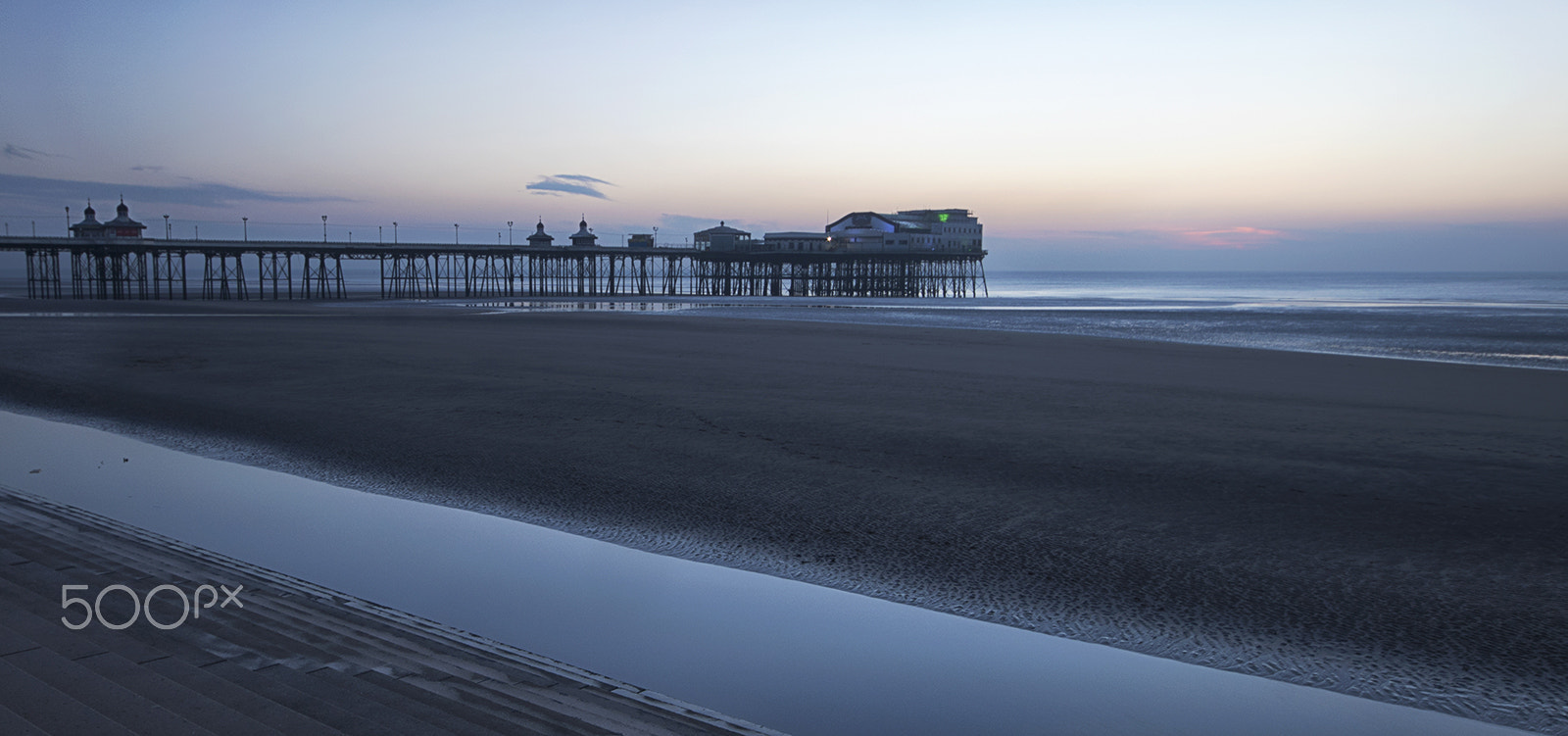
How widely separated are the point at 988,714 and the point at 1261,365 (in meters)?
15.4

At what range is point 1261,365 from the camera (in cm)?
1712

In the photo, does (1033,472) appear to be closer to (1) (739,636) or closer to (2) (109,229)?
(1) (739,636)

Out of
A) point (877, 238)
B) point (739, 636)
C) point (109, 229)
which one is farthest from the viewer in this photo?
point (877, 238)

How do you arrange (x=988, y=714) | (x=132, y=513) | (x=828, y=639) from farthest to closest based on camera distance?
1. (x=132, y=513)
2. (x=828, y=639)
3. (x=988, y=714)

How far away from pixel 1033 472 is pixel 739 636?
4145mm

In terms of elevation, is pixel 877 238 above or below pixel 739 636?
above

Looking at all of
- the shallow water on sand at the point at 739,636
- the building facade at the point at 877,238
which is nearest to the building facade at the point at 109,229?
the building facade at the point at 877,238

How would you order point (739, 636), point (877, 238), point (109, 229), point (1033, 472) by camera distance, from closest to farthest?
point (739, 636), point (1033, 472), point (109, 229), point (877, 238)

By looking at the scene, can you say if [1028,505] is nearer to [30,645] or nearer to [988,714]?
[988,714]

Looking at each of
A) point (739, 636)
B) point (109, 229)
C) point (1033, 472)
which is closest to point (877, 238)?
point (109, 229)

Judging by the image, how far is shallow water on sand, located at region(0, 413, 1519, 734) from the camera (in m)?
3.88

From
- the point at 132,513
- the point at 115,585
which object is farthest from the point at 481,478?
the point at 115,585

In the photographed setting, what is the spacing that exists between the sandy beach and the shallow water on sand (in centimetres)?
27

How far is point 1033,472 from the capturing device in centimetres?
809
